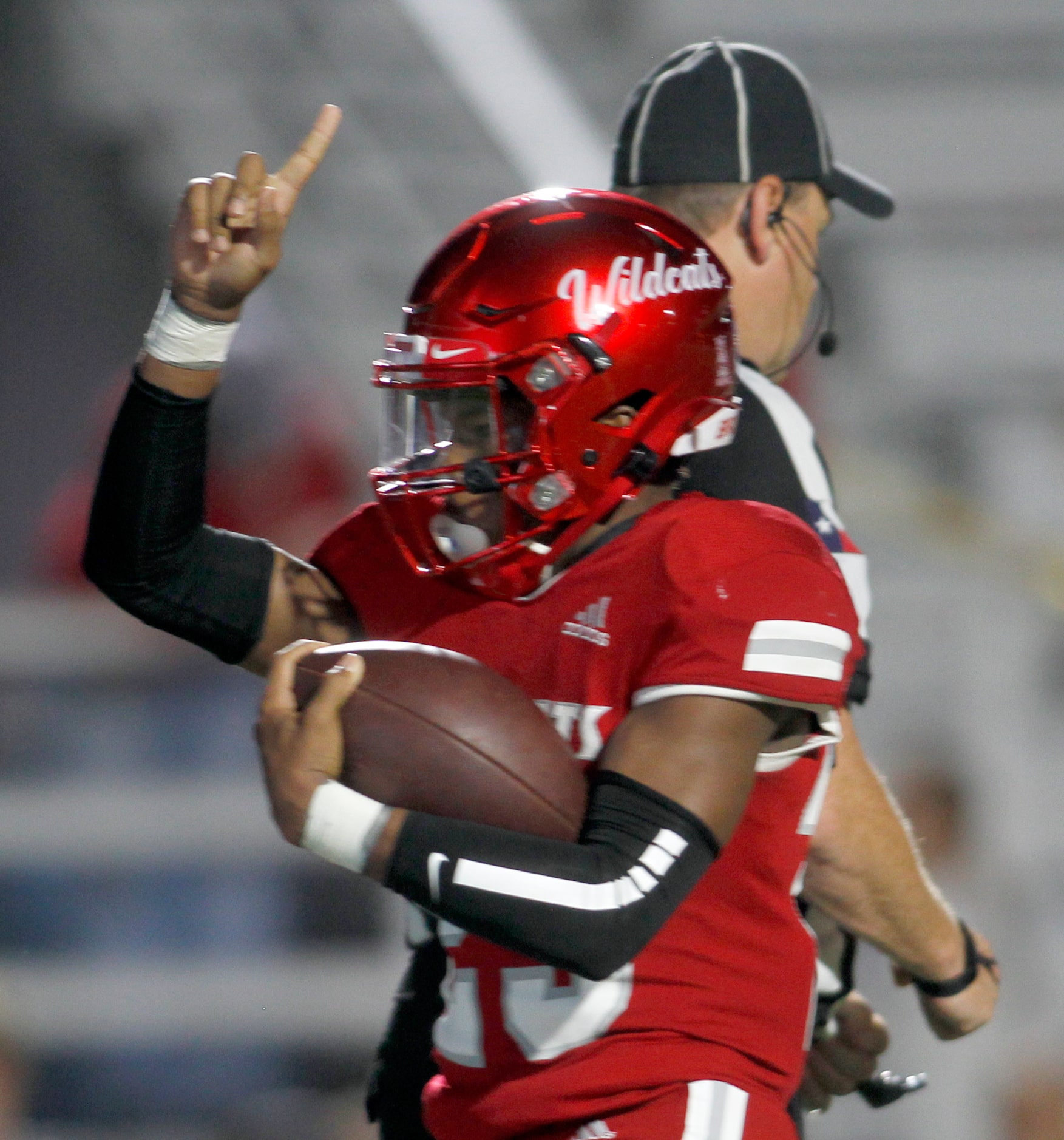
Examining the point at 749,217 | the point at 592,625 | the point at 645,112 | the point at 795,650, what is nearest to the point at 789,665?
the point at 795,650

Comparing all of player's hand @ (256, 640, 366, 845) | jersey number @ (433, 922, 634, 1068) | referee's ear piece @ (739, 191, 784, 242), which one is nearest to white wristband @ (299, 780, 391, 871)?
player's hand @ (256, 640, 366, 845)

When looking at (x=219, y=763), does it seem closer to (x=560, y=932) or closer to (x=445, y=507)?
(x=445, y=507)

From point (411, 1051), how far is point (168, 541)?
594 millimetres

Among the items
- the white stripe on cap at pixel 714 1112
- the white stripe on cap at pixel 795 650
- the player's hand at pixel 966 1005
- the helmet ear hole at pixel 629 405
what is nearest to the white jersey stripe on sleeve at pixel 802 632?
the white stripe on cap at pixel 795 650

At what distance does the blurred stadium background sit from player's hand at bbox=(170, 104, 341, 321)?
150 cm

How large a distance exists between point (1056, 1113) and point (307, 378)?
2565mm

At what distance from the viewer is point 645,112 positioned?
6.84 ft

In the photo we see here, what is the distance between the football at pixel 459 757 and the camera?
1442 mm

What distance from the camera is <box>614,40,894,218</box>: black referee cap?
6.64ft

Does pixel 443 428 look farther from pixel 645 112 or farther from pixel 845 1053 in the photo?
pixel 845 1053

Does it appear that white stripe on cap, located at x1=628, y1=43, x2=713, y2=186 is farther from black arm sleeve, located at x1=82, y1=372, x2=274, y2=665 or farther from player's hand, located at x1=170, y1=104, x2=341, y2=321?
black arm sleeve, located at x1=82, y1=372, x2=274, y2=665

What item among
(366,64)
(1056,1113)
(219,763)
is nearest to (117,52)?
(366,64)

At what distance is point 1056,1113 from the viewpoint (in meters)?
3.47

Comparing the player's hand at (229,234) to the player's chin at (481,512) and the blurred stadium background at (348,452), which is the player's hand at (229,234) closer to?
the player's chin at (481,512)
